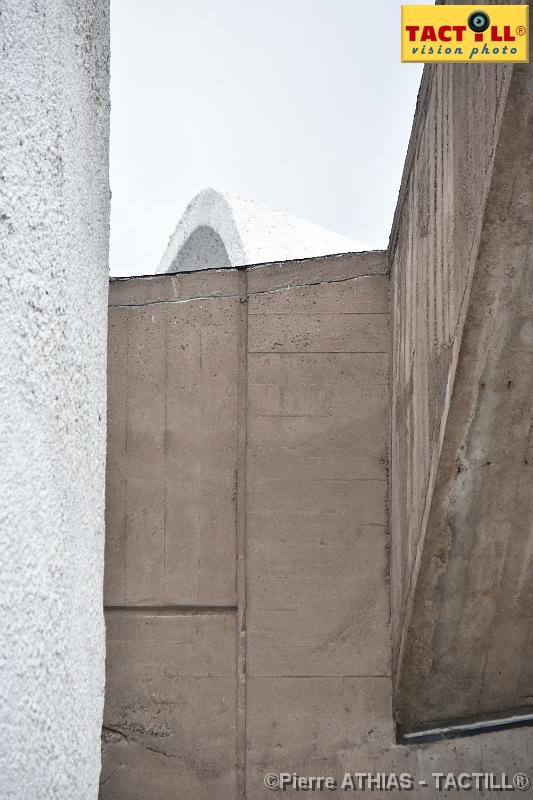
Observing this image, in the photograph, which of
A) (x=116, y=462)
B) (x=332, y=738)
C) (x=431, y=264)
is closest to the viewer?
(x=431, y=264)

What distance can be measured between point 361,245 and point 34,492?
525cm

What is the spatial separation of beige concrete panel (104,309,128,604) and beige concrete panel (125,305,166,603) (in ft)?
0.08

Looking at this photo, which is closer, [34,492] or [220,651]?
[34,492]

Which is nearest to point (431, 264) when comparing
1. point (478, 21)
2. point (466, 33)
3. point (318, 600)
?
point (466, 33)

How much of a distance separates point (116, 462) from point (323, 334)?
1.11 meters

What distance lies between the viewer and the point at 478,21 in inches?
74.9

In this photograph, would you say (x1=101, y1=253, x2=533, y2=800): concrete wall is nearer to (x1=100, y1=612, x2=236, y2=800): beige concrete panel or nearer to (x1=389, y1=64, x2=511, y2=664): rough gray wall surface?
(x1=100, y1=612, x2=236, y2=800): beige concrete panel

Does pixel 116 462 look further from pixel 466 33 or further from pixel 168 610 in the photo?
pixel 466 33

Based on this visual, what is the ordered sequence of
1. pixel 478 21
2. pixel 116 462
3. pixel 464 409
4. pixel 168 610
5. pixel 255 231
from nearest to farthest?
pixel 478 21, pixel 464 409, pixel 168 610, pixel 116 462, pixel 255 231

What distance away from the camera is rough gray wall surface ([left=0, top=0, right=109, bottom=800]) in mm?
699

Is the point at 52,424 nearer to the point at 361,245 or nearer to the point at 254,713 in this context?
the point at 254,713

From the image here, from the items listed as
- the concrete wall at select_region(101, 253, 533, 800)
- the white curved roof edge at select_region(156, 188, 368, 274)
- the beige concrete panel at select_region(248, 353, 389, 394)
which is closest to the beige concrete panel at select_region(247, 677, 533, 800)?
the concrete wall at select_region(101, 253, 533, 800)

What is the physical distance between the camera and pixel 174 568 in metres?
3.63

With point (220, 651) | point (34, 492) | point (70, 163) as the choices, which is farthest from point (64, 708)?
point (220, 651)
